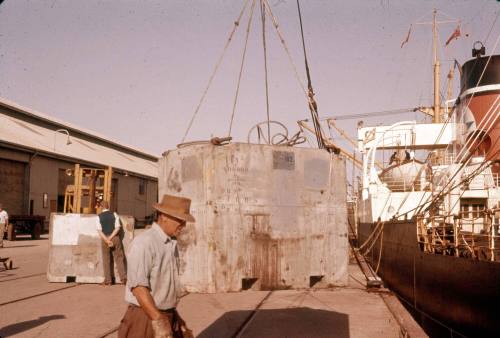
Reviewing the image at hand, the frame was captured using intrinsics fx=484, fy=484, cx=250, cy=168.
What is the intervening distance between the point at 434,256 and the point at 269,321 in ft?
19.7

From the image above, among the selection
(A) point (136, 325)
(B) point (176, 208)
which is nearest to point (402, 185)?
(B) point (176, 208)

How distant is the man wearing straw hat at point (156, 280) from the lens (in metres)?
3.70

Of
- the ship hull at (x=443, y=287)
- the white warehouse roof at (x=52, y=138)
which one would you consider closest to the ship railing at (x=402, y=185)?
the ship hull at (x=443, y=287)

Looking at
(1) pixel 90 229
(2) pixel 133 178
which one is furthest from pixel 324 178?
(2) pixel 133 178

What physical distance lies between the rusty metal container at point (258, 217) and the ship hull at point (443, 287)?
7.50ft

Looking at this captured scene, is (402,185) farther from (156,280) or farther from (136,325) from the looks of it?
(136,325)

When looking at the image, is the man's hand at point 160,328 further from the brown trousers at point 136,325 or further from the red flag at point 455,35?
the red flag at point 455,35

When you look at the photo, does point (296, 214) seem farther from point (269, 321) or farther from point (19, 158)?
point (19, 158)

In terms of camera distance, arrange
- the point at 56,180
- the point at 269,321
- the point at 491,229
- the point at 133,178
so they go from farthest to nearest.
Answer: the point at 133,178 → the point at 56,180 → the point at 491,229 → the point at 269,321

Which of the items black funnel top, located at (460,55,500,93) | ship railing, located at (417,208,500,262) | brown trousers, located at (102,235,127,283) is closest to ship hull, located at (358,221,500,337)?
ship railing, located at (417,208,500,262)

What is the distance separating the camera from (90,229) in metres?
11.0

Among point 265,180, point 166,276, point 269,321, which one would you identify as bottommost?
point 269,321

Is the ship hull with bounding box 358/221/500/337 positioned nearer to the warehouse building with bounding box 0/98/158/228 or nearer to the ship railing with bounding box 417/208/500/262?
the ship railing with bounding box 417/208/500/262

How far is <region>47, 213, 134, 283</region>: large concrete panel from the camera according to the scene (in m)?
10.8
